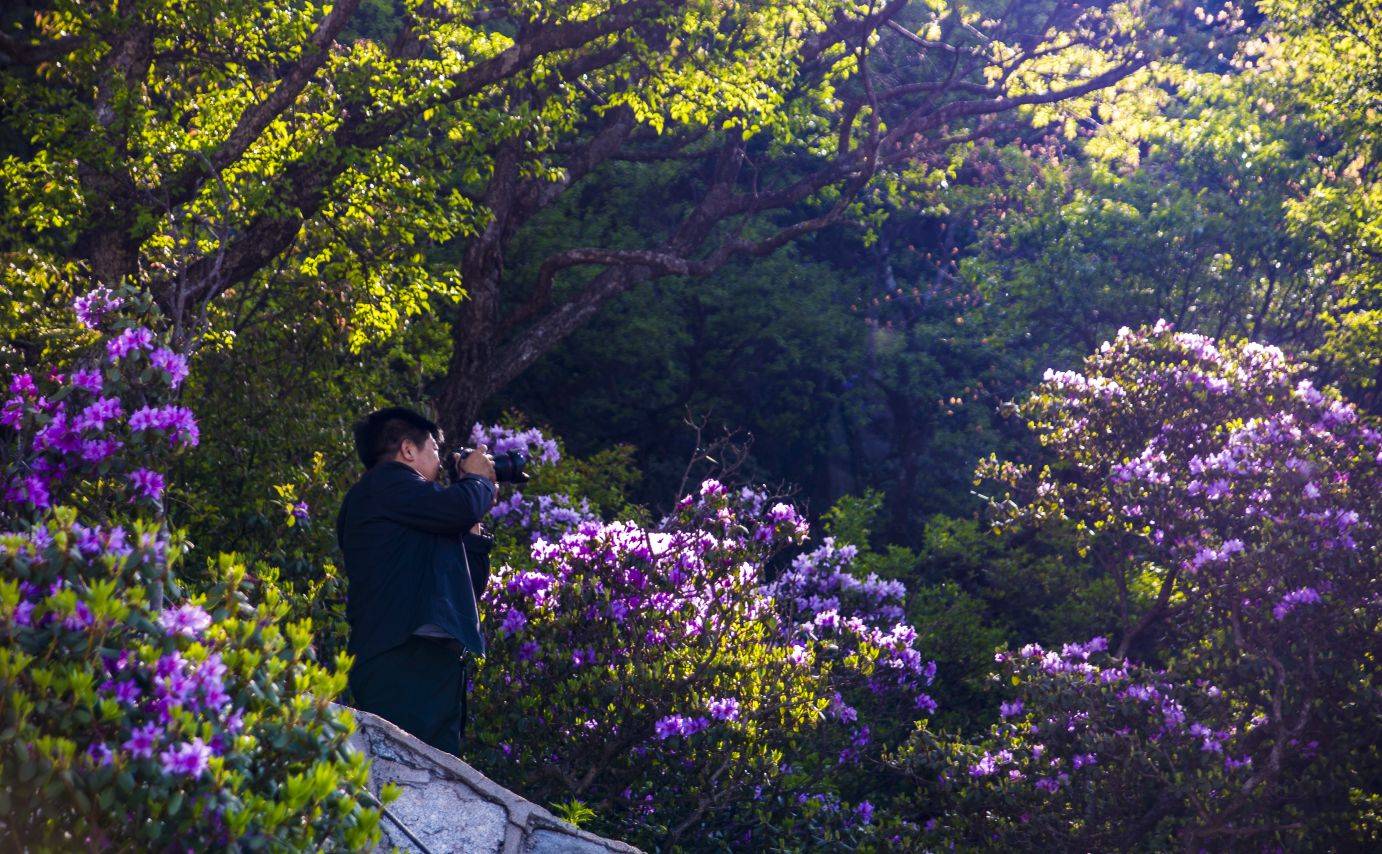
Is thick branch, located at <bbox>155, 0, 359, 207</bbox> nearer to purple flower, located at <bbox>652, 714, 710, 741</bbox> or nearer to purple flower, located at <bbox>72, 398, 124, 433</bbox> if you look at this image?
purple flower, located at <bbox>72, 398, 124, 433</bbox>

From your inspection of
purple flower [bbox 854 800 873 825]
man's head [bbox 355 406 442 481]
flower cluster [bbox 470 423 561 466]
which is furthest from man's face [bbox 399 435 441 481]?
flower cluster [bbox 470 423 561 466]

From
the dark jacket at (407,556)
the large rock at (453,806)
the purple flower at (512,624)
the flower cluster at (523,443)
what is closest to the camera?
the large rock at (453,806)

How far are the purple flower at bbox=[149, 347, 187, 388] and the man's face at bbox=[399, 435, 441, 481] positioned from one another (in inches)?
31.7

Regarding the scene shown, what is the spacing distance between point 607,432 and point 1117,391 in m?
10.7

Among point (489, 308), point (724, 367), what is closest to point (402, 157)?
point (489, 308)

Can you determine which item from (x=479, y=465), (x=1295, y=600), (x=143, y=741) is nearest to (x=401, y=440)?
(x=479, y=465)

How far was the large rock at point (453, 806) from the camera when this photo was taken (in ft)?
13.8

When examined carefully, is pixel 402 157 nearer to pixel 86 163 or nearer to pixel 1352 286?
pixel 86 163

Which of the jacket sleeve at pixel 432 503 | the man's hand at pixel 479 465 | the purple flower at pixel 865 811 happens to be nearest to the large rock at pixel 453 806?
the jacket sleeve at pixel 432 503

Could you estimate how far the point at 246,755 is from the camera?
8.73 feet

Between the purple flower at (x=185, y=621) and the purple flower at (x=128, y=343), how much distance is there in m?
2.24

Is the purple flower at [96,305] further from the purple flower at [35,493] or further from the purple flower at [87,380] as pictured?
the purple flower at [35,493]

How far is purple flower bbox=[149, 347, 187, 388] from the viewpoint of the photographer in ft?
15.7

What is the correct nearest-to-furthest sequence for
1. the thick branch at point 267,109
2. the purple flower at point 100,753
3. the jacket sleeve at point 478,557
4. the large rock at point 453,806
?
the purple flower at point 100,753 < the large rock at point 453,806 < the jacket sleeve at point 478,557 < the thick branch at point 267,109
